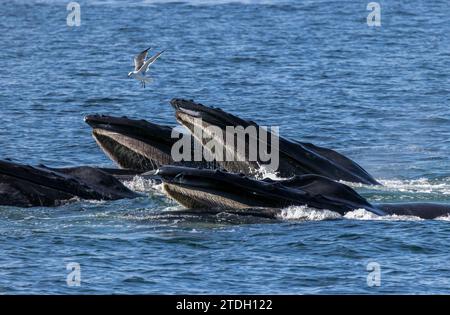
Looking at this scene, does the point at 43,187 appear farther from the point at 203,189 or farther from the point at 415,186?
the point at 415,186

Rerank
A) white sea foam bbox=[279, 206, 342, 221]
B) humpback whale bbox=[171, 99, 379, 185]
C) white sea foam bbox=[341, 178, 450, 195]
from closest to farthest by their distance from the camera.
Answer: white sea foam bbox=[279, 206, 342, 221] < humpback whale bbox=[171, 99, 379, 185] < white sea foam bbox=[341, 178, 450, 195]

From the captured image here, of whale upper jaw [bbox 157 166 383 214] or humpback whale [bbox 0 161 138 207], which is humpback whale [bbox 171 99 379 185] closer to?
humpback whale [bbox 0 161 138 207]

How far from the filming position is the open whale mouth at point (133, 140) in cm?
2834

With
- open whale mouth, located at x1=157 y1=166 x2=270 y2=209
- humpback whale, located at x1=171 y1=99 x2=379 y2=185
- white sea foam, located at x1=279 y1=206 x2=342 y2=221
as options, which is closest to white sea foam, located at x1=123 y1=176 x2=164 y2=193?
humpback whale, located at x1=171 y1=99 x2=379 y2=185

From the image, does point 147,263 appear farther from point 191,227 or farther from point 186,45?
point 186,45

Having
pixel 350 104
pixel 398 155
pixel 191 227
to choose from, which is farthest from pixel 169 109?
pixel 191 227

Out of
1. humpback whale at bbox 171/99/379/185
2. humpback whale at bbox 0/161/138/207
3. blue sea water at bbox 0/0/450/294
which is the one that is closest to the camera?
blue sea water at bbox 0/0/450/294

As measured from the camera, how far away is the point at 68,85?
162ft

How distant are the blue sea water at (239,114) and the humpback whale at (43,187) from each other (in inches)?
14.8

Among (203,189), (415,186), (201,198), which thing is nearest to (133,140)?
(201,198)

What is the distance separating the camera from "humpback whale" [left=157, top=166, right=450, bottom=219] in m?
24.1

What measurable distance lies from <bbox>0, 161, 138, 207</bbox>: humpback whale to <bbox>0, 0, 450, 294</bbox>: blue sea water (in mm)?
377

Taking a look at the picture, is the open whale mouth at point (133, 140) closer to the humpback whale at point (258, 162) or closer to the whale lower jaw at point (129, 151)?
the whale lower jaw at point (129, 151)

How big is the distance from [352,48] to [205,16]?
13.6 meters
